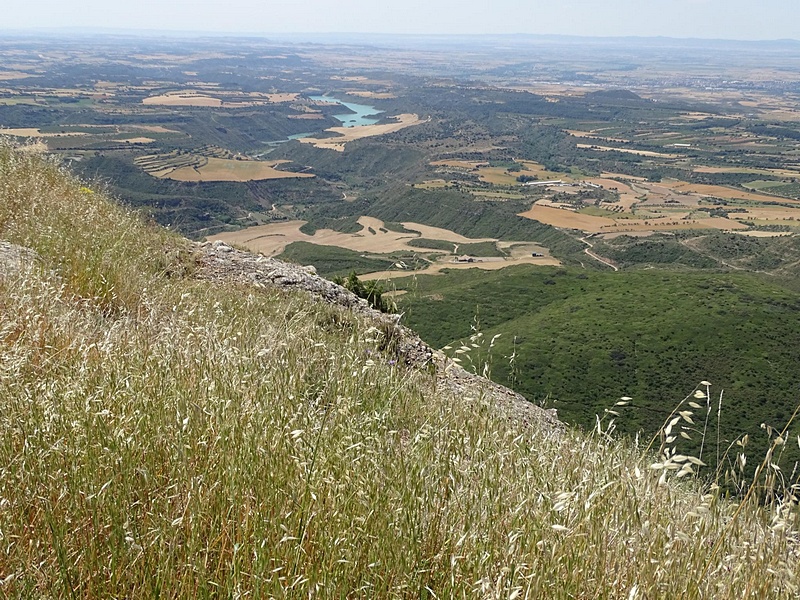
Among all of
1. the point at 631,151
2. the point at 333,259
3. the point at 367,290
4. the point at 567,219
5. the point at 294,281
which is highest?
the point at 294,281

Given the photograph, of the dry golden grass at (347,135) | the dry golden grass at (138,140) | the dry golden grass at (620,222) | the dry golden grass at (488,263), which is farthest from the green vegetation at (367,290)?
the dry golden grass at (347,135)

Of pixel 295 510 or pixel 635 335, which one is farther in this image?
pixel 635 335

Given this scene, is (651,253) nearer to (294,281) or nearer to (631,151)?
(294,281)

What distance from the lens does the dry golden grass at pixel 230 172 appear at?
380 feet

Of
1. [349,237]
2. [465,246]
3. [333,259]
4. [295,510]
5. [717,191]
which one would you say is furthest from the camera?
[717,191]

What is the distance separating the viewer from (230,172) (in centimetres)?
12369

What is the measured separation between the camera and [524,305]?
2185 inches

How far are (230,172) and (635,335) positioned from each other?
97.6 meters

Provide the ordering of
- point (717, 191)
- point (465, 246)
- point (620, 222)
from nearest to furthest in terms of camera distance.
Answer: point (465, 246) → point (620, 222) → point (717, 191)

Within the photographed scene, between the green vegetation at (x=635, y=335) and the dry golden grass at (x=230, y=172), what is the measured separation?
232ft

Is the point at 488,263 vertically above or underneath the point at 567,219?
underneath

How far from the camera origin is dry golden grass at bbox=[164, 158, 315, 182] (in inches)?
4564

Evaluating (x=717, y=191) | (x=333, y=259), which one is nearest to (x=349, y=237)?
(x=333, y=259)

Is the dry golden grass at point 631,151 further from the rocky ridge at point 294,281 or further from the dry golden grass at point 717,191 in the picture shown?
the rocky ridge at point 294,281
